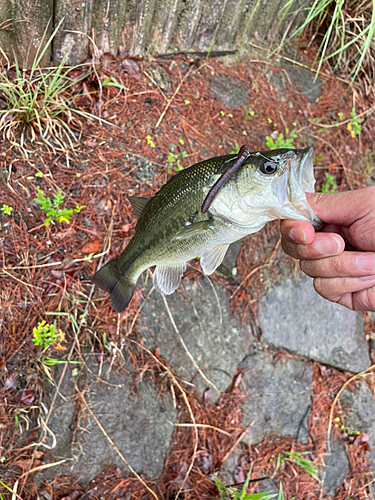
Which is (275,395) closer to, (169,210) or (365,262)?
(365,262)

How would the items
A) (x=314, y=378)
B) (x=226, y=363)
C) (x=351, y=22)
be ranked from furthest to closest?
(x=351, y=22)
(x=314, y=378)
(x=226, y=363)

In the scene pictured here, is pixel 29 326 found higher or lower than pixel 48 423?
higher

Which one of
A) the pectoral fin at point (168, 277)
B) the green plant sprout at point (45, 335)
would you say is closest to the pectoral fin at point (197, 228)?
the pectoral fin at point (168, 277)

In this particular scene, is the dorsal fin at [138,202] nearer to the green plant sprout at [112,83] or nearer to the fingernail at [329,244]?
the fingernail at [329,244]

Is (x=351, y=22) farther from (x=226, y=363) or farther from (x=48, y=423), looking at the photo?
(x=48, y=423)

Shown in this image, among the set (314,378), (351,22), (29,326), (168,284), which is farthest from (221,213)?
(351,22)

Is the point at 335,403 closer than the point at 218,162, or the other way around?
the point at 218,162

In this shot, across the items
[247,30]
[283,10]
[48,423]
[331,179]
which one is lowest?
[48,423]
